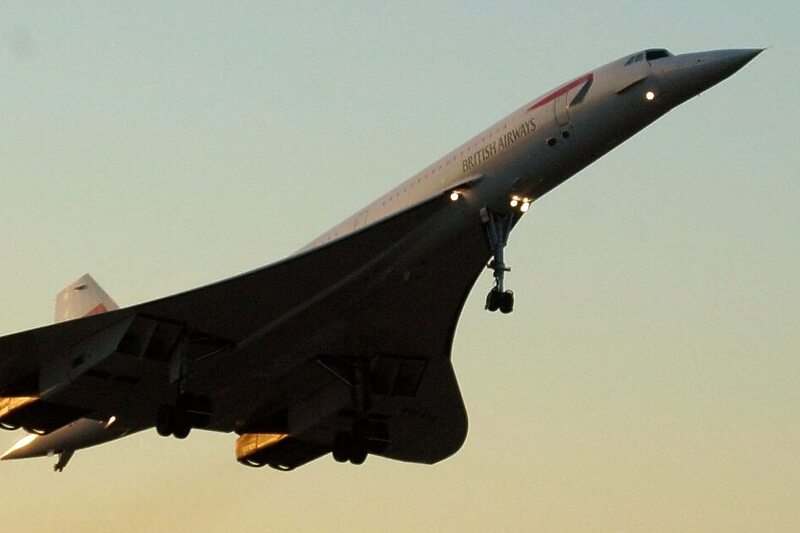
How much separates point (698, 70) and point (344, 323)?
7930 millimetres

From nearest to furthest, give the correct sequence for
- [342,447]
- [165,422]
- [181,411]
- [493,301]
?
1. [493,301]
2. [181,411]
3. [165,422]
4. [342,447]

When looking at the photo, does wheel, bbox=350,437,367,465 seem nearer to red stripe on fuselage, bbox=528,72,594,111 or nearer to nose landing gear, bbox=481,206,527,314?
nose landing gear, bbox=481,206,527,314

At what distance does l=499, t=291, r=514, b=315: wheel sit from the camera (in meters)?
24.9

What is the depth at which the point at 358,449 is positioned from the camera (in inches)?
1209

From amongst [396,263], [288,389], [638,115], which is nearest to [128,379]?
[288,389]

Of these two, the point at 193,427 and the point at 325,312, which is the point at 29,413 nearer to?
the point at 193,427

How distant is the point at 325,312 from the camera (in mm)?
27250

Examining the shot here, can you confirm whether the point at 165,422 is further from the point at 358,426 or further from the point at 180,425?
the point at 358,426

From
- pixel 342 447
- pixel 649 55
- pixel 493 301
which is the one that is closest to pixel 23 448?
pixel 342 447

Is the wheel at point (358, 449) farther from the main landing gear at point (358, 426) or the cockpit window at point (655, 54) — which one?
the cockpit window at point (655, 54)

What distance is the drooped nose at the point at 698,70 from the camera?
23.8 meters

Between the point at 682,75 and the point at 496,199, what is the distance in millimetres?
3613

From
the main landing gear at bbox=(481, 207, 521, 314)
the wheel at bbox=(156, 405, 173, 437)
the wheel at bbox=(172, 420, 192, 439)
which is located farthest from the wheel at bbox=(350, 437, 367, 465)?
the main landing gear at bbox=(481, 207, 521, 314)

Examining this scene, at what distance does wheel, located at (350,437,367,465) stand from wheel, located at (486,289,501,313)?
6675 millimetres
